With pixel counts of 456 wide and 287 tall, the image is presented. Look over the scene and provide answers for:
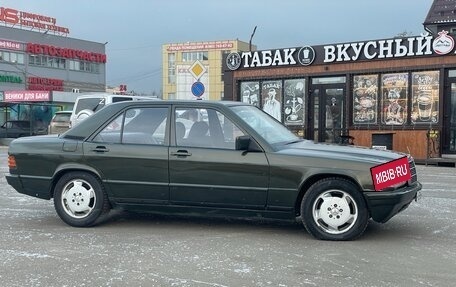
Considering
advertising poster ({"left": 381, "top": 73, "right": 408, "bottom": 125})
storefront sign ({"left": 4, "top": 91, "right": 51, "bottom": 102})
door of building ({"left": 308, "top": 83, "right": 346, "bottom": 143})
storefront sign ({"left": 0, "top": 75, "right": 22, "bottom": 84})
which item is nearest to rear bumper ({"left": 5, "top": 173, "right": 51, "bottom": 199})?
door of building ({"left": 308, "top": 83, "right": 346, "bottom": 143})

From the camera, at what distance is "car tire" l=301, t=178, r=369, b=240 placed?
18.8 ft

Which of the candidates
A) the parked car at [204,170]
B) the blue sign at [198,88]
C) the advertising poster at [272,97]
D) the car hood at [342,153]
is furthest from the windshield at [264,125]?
the advertising poster at [272,97]

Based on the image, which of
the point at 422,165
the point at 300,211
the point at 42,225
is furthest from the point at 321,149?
the point at 422,165

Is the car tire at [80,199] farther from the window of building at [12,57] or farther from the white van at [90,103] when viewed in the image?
the window of building at [12,57]

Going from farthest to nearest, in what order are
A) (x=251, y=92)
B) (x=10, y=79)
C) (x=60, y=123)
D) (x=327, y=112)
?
1. (x=10, y=79)
2. (x=60, y=123)
3. (x=251, y=92)
4. (x=327, y=112)

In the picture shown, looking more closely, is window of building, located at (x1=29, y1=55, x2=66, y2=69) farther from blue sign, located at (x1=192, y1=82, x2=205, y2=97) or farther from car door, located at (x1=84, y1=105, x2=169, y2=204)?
car door, located at (x1=84, y1=105, x2=169, y2=204)

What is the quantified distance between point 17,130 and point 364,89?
19563 millimetres

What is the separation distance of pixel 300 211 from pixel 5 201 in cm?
499

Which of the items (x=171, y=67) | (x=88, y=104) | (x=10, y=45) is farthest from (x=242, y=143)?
(x=171, y=67)

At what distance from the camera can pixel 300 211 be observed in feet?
19.4

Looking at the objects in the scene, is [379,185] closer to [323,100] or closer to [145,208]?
[145,208]

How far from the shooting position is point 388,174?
566cm

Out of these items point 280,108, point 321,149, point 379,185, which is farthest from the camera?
point 280,108

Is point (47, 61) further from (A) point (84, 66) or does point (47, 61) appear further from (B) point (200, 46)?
(B) point (200, 46)
